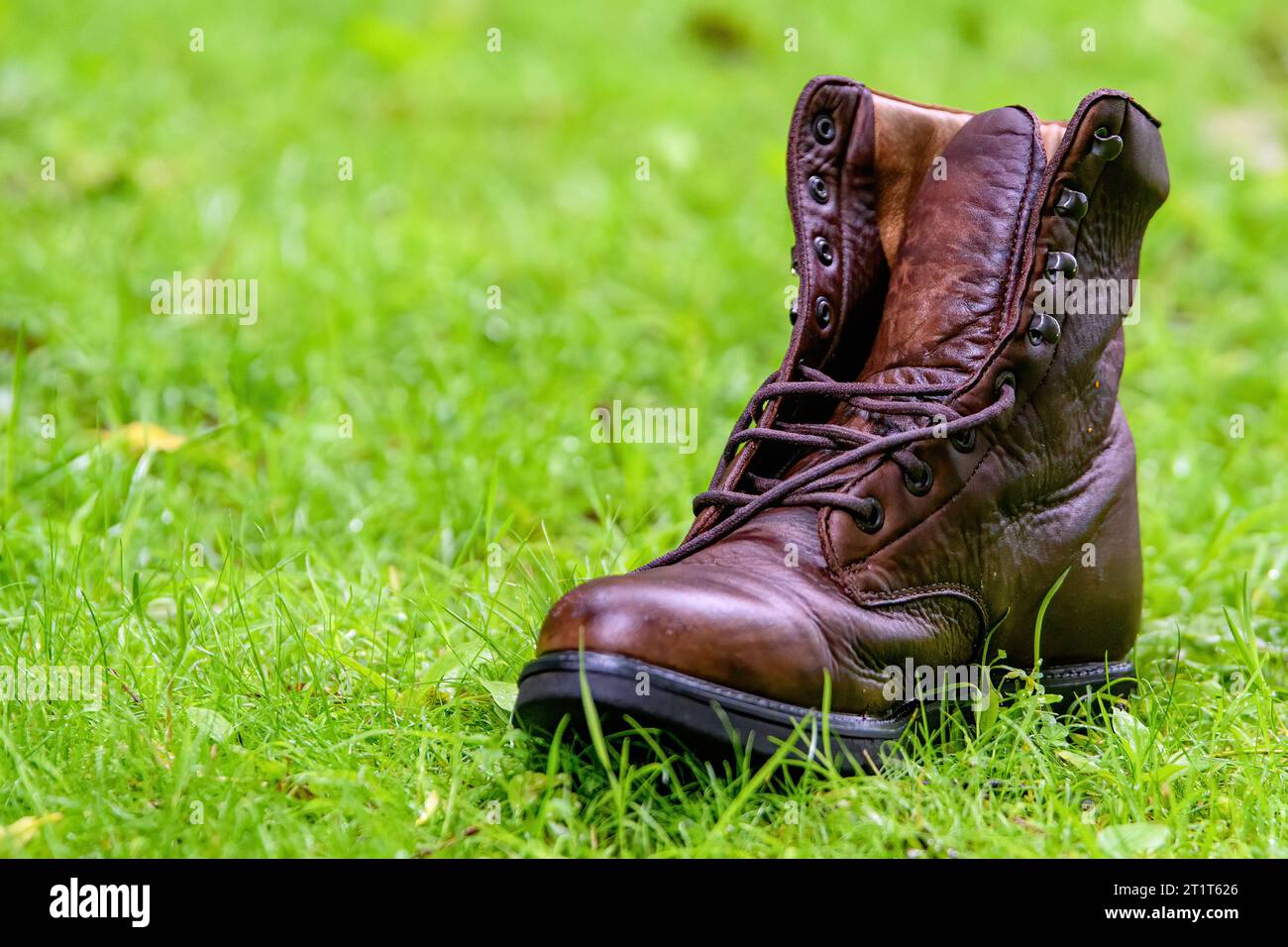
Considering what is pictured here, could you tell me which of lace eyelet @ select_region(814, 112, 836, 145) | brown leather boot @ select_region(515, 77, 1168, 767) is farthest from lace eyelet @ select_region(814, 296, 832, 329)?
lace eyelet @ select_region(814, 112, 836, 145)

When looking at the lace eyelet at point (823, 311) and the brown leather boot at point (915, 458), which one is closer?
the brown leather boot at point (915, 458)

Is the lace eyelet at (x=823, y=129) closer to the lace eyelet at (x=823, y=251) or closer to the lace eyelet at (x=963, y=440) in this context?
the lace eyelet at (x=823, y=251)

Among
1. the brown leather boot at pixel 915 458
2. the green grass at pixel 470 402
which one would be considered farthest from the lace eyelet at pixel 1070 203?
the green grass at pixel 470 402

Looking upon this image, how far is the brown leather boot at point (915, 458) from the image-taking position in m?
1.51

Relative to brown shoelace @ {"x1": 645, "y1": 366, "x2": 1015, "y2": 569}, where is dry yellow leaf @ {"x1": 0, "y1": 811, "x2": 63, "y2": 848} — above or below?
below

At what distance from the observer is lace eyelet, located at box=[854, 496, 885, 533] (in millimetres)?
1675

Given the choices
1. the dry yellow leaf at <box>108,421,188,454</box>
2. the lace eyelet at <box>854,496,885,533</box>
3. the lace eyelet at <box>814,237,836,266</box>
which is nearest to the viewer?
the lace eyelet at <box>854,496,885,533</box>

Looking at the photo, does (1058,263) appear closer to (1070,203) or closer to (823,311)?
(1070,203)

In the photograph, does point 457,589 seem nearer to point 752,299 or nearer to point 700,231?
point 752,299

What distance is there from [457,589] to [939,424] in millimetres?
1035

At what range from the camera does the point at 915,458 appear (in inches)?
67.3

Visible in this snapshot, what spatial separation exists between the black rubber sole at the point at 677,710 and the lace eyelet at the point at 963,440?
0.41 m

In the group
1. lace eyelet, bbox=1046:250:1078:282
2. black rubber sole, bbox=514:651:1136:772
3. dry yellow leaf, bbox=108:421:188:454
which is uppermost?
lace eyelet, bbox=1046:250:1078:282

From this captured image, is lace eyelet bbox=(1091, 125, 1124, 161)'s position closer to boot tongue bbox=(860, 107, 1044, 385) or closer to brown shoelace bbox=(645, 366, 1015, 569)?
boot tongue bbox=(860, 107, 1044, 385)
